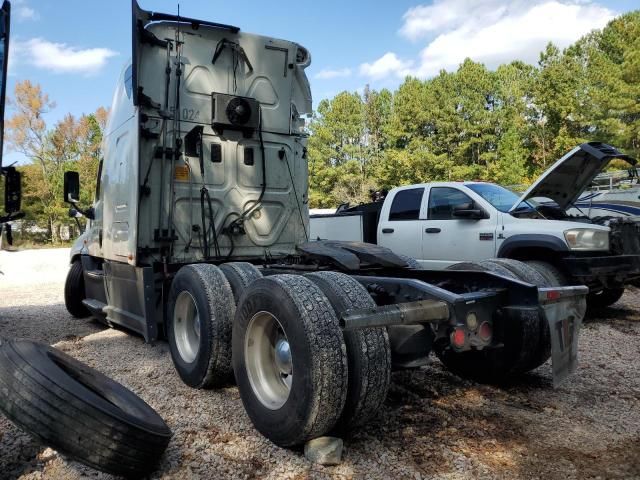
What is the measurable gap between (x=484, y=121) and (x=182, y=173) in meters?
37.3

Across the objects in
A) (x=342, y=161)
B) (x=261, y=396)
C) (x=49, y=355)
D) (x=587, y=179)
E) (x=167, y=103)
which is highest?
(x=342, y=161)

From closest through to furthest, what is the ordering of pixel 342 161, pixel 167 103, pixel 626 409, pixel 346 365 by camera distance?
pixel 346 365, pixel 626 409, pixel 167 103, pixel 342 161

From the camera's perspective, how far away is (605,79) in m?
28.8

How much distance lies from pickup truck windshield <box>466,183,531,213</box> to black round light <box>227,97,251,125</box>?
3.77 meters

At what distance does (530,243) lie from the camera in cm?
656

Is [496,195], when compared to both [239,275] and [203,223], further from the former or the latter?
[239,275]

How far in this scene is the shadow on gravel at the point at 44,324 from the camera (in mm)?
6996

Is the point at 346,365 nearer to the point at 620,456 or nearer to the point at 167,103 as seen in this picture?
the point at 620,456

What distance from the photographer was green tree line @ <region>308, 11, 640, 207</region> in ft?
96.1

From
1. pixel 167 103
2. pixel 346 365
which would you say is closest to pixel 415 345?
pixel 346 365

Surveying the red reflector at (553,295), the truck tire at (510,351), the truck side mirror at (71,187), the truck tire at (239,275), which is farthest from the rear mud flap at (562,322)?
the truck side mirror at (71,187)

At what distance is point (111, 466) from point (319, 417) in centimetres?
112

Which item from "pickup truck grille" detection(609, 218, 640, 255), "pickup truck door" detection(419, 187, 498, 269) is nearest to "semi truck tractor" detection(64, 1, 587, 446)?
"pickup truck door" detection(419, 187, 498, 269)

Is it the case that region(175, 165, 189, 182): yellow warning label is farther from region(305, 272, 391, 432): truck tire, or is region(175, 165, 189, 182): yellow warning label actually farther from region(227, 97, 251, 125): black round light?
region(305, 272, 391, 432): truck tire
